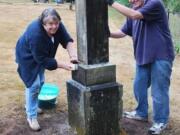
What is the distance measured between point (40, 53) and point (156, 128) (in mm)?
1694

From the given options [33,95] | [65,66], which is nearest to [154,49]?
[65,66]

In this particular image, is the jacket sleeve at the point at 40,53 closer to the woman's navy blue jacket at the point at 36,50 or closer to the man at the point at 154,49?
the woman's navy blue jacket at the point at 36,50

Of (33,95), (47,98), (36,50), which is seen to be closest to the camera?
(36,50)

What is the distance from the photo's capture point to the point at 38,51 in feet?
15.4

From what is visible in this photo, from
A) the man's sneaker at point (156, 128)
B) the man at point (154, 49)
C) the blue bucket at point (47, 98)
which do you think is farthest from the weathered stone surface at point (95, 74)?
the blue bucket at point (47, 98)

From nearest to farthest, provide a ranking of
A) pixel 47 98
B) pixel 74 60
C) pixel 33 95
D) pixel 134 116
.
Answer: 1. pixel 74 60
2. pixel 33 95
3. pixel 134 116
4. pixel 47 98

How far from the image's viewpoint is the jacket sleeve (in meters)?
4.69

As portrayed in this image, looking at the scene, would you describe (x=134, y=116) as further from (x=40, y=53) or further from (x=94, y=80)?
(x=40, y=53)

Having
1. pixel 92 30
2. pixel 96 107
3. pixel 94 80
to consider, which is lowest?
pixel 96 107

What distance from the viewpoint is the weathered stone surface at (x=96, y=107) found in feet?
15.4

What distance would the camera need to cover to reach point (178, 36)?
12352mm

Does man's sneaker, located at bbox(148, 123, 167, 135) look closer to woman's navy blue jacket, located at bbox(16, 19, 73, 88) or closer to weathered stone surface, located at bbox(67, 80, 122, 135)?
weathered stone surface, located at bbox(67, 80, 122, 135)

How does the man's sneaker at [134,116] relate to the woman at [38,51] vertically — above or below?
below

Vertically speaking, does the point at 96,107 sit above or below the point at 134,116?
above
